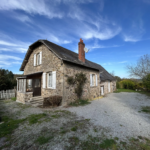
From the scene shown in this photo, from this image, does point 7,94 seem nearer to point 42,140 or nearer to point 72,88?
point 72,88

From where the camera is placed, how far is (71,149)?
249 cm

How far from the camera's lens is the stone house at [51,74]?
7209mm

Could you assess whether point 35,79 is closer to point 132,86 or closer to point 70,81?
point 70,81

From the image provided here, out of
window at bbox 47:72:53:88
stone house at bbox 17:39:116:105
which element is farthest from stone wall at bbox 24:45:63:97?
window at bbox 47:72:53:88

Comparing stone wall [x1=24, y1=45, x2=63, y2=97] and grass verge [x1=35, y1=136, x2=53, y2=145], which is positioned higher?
stone wall [x1=24, y1=45, x2=63, y2=97]

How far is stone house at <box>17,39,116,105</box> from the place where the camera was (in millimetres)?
7209

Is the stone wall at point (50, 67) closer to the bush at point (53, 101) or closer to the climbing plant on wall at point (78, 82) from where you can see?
the bush at point (53, 101)

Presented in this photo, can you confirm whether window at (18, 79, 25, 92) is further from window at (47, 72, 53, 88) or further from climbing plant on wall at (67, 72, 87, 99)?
climbing plant on wall at (67, 72, 87, 99)

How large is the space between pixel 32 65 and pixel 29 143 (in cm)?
924

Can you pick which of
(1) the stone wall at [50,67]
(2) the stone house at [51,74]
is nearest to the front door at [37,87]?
(2) the stone house at [51,74]

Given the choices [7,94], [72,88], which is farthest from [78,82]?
[7,94]

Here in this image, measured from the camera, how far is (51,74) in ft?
27.2

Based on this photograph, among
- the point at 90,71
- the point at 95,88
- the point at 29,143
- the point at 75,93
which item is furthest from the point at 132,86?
the point at 29,143

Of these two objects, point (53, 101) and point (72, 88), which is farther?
point (72, 88)
